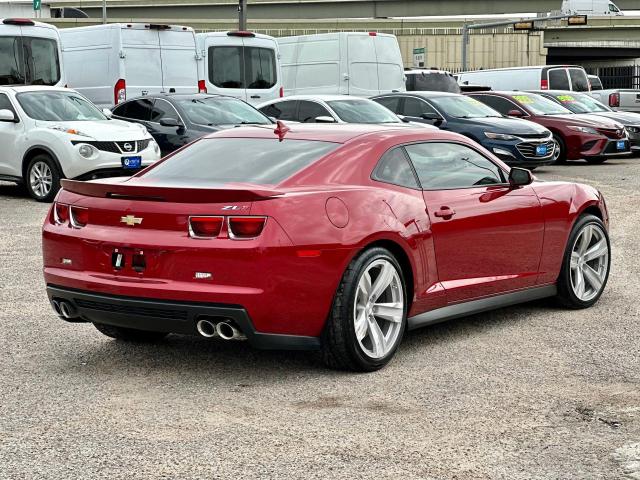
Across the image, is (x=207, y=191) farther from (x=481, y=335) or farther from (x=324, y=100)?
(x=324, y=100)

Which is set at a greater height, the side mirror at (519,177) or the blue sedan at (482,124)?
the side mirror at (519,177)

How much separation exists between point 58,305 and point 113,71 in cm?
1590

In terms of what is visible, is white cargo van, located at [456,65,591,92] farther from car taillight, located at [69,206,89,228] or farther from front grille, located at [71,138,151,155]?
car taillight, located at [69,206,89,228]

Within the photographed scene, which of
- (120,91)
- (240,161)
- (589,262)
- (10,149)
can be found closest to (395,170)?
(240,161)

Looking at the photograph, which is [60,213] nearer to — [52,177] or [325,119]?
[52,177]

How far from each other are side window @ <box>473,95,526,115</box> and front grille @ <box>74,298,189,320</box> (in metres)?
19.2

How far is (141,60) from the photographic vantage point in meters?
22.3

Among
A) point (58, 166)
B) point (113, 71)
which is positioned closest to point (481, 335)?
point (58, 166)

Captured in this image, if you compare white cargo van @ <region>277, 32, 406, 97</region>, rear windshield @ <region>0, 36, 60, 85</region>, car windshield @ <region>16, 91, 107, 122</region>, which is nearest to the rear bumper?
car windshield @ <region>16, 91, 107, 122</region>

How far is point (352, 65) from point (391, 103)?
4.25 meters

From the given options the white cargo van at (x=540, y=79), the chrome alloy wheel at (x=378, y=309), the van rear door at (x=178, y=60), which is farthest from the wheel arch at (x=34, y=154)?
the white cargo van at (x=540, y=79)

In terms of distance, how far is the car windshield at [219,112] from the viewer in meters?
18.9

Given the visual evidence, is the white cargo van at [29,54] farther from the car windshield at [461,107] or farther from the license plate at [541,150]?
the license plate at [541,150]

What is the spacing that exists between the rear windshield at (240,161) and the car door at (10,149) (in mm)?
10053
